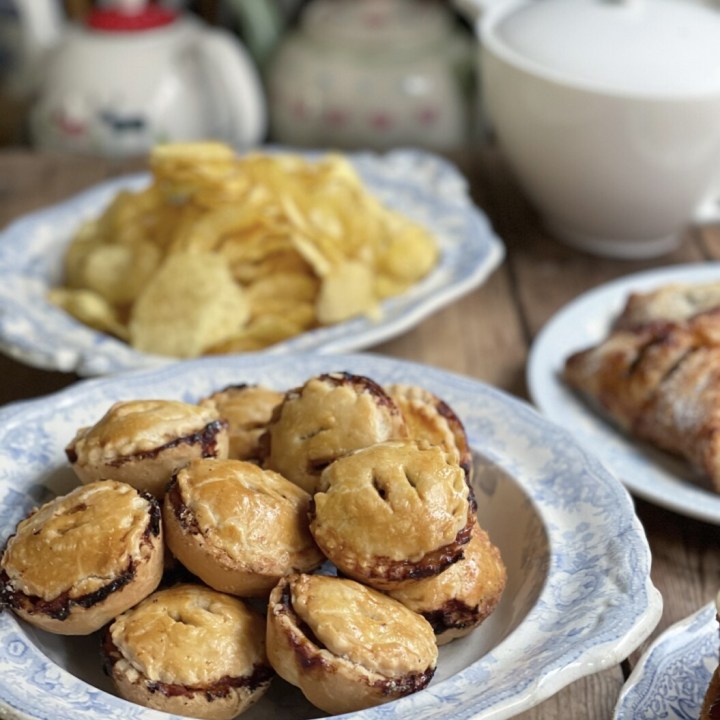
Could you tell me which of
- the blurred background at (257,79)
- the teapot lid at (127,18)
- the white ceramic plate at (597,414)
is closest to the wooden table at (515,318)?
the white ceramic plate at (597,414)

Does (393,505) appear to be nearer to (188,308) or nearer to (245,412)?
(245,412)

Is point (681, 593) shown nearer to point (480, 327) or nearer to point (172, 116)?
point (480, 327)

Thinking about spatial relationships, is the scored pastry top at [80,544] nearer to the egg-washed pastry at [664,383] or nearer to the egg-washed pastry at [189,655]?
the egg-washed pastry at [189,655]

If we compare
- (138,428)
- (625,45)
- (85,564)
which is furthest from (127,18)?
(85,564)

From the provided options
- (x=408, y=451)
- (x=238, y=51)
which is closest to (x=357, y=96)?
(x=238, y=51)

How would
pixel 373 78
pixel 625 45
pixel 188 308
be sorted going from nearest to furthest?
1. pixel 188 308
2. pixel 625 45
3. pixel 373 78

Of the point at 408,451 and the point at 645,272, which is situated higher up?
the point at 408,451

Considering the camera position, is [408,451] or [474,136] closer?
[408,451]
